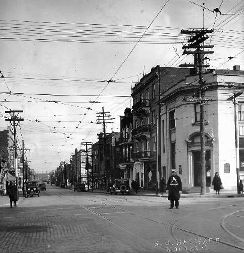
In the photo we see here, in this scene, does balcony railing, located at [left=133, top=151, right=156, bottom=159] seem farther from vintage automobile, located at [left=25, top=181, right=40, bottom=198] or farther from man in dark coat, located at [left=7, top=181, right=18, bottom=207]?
man in dark coat, located at [left=7, top=181, right=18, bottom=207]

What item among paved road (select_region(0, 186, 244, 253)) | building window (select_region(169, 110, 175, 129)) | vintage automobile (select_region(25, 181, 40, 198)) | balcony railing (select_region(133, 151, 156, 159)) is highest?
building window (select_region(169, 110, 175, 129))

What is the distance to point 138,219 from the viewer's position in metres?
16.1

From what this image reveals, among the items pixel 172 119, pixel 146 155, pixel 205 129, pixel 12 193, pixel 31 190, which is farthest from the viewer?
pixel 146 155

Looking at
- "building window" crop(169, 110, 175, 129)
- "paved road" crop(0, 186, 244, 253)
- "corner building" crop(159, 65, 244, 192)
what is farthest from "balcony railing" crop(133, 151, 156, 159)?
"paved road" crop(0, 186, 244, 253)

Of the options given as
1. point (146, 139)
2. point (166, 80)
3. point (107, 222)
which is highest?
point (166, 80)

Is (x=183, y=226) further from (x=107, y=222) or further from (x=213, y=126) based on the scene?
(x=213, y=126)

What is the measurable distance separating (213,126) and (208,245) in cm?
3449

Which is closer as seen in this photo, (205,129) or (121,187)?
(205,129)

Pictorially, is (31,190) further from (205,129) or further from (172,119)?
(205,129)

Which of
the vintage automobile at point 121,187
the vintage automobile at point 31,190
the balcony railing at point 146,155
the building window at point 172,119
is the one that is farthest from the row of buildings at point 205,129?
the vintage automobile at point 31,190

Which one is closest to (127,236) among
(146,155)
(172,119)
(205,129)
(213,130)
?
(213,130)

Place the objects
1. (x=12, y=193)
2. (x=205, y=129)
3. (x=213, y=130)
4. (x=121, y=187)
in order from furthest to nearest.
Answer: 1. (x=121, y=187)
2. (x=205, y=129)
3. (x=213, y=130)
4. (x=12, y=193)

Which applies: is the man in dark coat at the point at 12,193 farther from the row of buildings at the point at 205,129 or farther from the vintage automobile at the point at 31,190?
the vintage automobile at the point at 31,190

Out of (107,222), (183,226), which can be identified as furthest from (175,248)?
(107,222)
